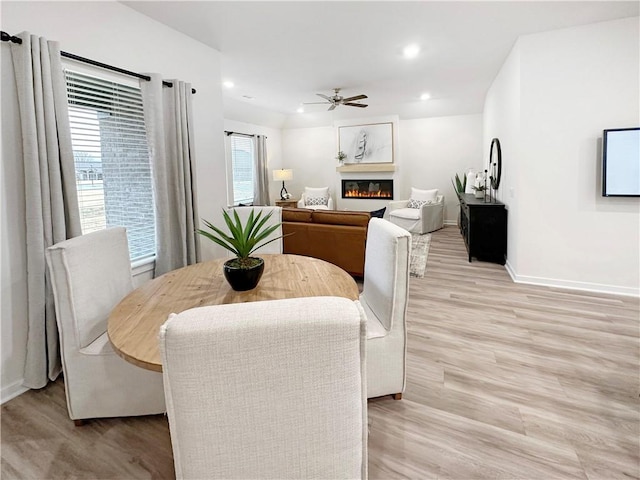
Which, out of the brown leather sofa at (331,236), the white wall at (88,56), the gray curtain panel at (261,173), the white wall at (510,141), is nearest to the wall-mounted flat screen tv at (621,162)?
the white wall at (510,141)

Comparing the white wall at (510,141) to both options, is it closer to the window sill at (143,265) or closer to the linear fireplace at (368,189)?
the linear fireplace at (368,189)

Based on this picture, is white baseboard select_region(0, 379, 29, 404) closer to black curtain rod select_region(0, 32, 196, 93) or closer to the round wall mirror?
black curtain rod select_region(0, 32, 196, 93)

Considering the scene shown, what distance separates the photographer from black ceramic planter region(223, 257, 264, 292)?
1.75 m

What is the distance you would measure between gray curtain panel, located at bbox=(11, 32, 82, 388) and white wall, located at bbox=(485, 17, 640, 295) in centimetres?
407

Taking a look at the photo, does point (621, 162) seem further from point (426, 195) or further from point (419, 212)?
point (426, 195)

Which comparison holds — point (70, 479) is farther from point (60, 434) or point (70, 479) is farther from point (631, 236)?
point (631, 236)

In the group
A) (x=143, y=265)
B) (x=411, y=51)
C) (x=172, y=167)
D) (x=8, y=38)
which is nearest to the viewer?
(x=8, y=38)

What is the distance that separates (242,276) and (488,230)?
13.0 ft

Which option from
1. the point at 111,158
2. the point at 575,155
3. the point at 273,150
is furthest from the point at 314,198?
the point at 111,158

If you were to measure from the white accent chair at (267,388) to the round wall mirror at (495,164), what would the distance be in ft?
16.3

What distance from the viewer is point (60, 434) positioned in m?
1.83

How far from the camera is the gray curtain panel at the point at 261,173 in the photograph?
803 centimetres

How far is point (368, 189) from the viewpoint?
8.52 meters

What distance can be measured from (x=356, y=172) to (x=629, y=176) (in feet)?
18.4
